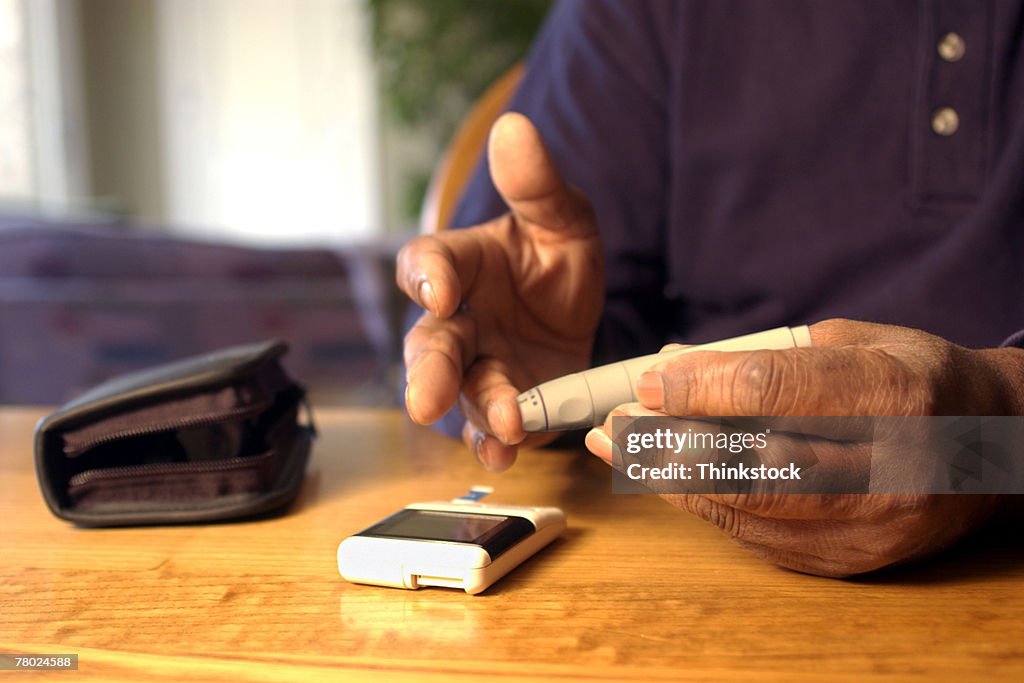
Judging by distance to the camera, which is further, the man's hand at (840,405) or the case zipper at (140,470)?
the case zipper at (140,470)

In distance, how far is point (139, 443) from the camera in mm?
521

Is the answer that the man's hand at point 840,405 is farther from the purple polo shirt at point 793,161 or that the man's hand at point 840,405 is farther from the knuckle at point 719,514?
the purple polo shirt at point 793,161

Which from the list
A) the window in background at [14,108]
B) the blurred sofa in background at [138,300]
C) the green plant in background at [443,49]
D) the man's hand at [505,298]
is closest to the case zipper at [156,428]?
the man's hand at [505,298]

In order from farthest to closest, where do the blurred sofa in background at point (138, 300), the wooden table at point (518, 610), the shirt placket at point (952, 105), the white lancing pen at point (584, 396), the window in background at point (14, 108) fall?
the window in background at point (14, 108)
the blurred sofa in background at point (138, 300)
the shirt placket at point (952, 105)
the white lancing pen at point (584, 396)
the wooden table at point (518, 610)

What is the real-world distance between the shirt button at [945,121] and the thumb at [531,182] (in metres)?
0.31

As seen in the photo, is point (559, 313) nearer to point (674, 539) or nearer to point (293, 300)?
point (674, 539)

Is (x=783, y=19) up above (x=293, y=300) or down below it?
above

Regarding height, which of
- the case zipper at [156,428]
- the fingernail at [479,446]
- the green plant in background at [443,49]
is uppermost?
the green plant in background at [443,49]

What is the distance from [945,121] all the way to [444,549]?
1.79ft

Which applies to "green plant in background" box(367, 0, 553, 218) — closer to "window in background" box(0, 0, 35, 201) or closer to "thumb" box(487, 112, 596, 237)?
"window in background" box(0, 0, 35, 201)

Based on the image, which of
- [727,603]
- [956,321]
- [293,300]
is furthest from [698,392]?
[293,300]

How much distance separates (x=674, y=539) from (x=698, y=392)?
0.12 m

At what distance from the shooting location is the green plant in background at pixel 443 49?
4523 millimetres

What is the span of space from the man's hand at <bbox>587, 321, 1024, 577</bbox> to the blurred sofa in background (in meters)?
1.45
